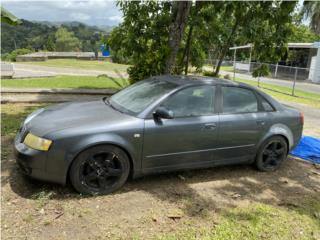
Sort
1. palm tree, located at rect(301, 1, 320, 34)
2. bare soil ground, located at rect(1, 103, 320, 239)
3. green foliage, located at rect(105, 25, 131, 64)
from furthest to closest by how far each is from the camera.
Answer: palm tree, located at rect(301, 1, 320, 34) → green foliage, located at rect(105, 25, 131, 64) → bare soil ground, located at rect(1, 103, 320, 239)

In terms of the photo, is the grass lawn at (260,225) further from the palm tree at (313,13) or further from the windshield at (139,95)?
the palm tree at (313,13)

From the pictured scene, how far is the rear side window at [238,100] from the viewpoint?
5.13 m

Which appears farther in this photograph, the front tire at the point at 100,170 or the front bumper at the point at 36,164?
the front tire at the point at 100,170

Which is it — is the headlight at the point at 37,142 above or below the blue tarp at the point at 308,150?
above

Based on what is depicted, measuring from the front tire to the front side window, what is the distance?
994 millimetres

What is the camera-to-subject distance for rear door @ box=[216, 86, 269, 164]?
16.4 feet

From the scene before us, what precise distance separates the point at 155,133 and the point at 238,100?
1621mm

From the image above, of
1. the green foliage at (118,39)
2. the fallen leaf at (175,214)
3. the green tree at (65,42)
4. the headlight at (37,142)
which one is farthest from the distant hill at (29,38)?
the fallen leaf at (175,214)

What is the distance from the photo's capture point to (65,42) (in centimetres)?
8319

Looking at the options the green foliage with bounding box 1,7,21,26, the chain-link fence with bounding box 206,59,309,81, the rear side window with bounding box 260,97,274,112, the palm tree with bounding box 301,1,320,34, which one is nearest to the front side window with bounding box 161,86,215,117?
the rear side window with bounding box 260,97,274,112

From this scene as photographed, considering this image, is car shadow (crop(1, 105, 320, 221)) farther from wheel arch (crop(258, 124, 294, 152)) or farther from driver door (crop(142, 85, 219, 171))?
wheel arch (crop(258, 124, 294, 152))

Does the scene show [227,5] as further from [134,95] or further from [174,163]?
[174,163]

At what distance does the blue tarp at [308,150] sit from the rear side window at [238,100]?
1.66 m

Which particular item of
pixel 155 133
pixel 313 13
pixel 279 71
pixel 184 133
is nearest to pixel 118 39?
pixel 184 133
